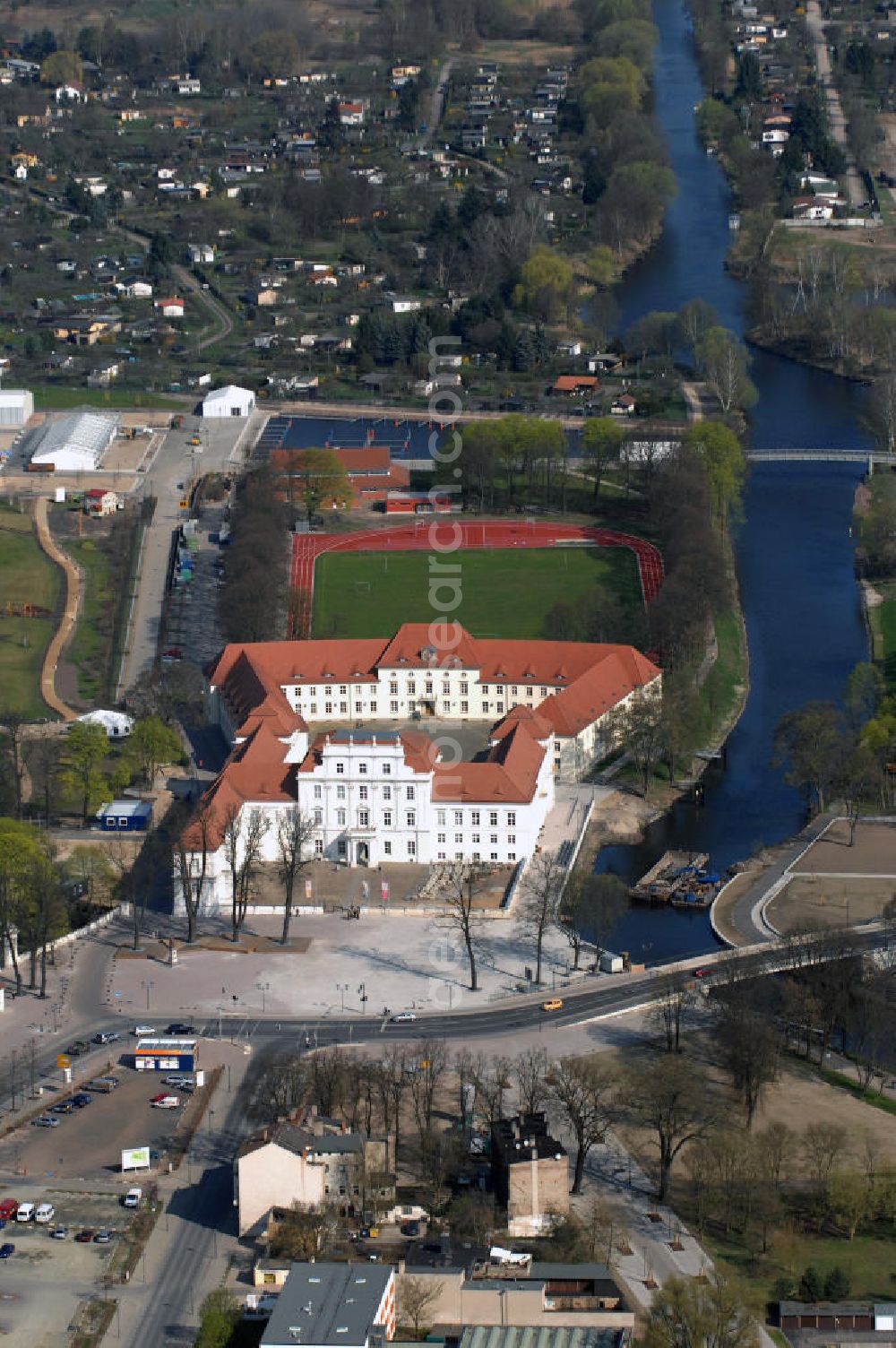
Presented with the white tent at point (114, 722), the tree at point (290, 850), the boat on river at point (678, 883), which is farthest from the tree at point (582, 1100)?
the white tent at point (114, 722)

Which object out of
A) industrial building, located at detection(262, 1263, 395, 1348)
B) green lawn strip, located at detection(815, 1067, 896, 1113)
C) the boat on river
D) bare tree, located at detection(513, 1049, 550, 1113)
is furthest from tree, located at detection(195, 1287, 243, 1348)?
the boat on river

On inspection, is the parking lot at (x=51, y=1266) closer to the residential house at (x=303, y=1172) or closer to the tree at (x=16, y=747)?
the residential house at (x=303, y=1172)

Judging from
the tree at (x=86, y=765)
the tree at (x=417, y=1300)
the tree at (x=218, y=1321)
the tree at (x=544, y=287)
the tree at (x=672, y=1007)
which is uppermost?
the tree at (x=218, y=1321)

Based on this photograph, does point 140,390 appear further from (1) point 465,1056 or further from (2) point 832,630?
(1) point 465,1056

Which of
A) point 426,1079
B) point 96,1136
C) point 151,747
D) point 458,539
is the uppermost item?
point 426,1079

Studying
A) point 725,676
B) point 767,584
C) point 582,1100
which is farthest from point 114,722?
point 582,1100

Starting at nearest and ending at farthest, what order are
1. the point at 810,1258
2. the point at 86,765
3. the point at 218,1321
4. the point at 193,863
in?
the point at 218,1321 → the point at 810,1258 → the point at 193,863 → the point at 86,765

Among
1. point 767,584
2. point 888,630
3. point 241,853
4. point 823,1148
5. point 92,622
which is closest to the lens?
point 823,1148

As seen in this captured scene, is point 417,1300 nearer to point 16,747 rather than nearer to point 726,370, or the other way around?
point 16,747
